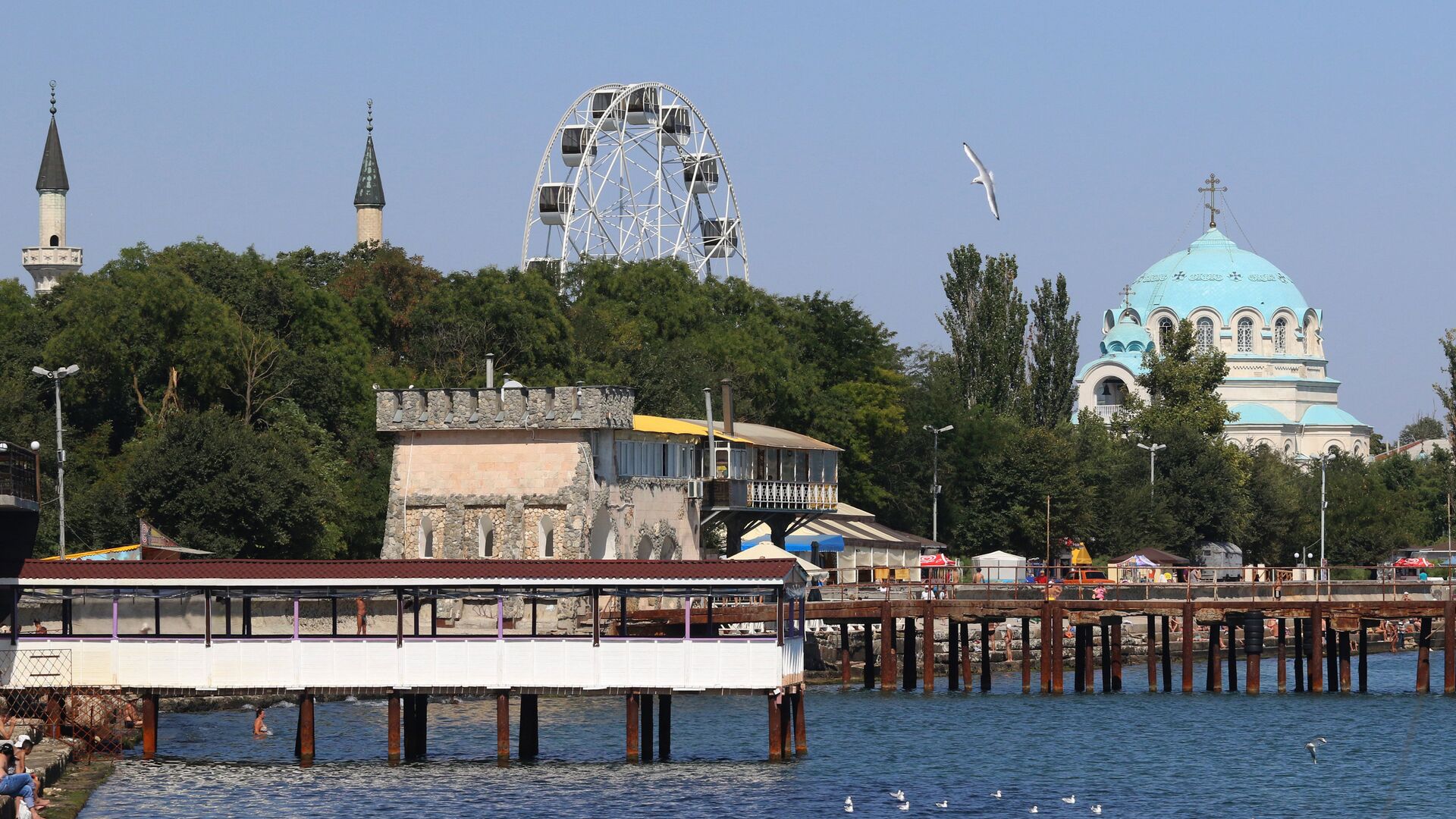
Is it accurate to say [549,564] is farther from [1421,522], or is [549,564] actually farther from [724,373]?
[1421,522]

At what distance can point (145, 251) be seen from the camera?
8931 centimetres

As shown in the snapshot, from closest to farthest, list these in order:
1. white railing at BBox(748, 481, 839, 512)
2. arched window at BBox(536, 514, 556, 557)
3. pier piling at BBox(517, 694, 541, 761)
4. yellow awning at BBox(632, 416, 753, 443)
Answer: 1. pier piling at BBox(517, 694, 541, 761)
2. arched window at BBox(536, 514, 556, 557)
3. yellow awning at BBox(632, 416, 753, 443)
4. white railing at BBox(748, 481, 839, 512)

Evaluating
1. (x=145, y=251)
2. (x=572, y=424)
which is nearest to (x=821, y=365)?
(x=145, y=251)

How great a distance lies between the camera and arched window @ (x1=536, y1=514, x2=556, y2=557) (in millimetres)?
67500

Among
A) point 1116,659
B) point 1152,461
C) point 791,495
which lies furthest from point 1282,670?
point 1152,461

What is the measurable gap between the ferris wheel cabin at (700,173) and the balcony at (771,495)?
1287 inches

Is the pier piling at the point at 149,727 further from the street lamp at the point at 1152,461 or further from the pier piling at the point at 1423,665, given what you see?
the street lamp at the point at 1152,461

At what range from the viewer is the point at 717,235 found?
117m

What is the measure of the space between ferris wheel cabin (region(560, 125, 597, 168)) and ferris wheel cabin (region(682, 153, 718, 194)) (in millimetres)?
5028

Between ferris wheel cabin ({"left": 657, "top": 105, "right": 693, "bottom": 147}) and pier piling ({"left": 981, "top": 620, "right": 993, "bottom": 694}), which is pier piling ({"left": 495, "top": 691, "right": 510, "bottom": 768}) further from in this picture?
ferris wheel cabin ({"left": 657, "top": 105, "right": 693, "bottom": 147})

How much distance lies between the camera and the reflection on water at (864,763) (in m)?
41.6

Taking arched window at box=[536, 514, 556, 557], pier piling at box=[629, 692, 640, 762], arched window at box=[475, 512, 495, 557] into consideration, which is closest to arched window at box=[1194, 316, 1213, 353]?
arched window at box=[536, 514, 556, 557]

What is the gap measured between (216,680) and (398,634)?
3.88 metres

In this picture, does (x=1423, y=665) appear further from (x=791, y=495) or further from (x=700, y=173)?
(x=700, y=173)
